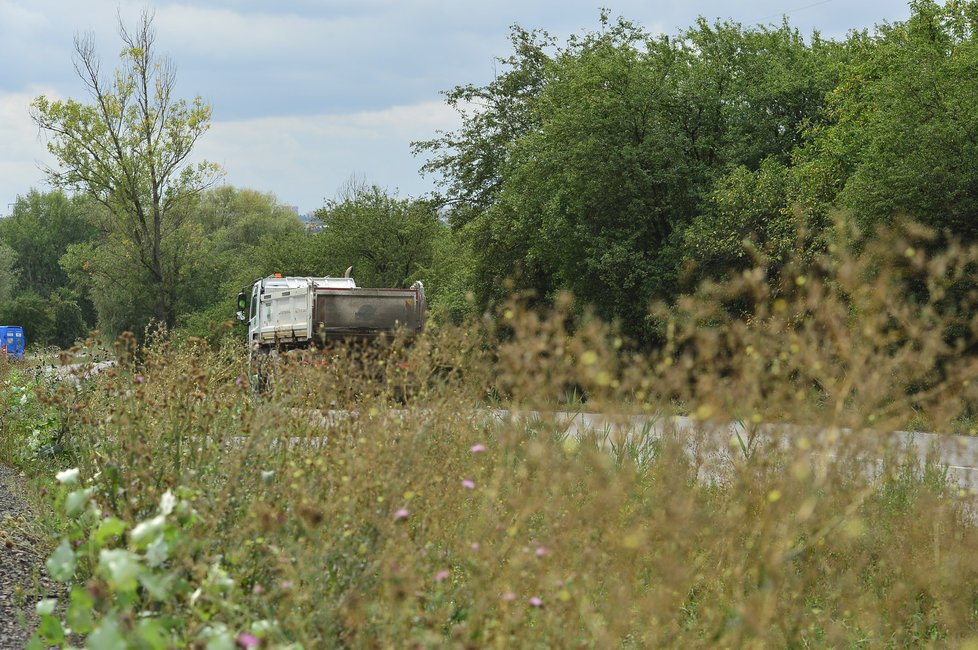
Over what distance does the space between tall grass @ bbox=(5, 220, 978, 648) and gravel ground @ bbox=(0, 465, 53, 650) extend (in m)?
0.56

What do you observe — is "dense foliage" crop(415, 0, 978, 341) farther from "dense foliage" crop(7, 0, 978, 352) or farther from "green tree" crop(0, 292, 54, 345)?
"green tree" crop(0, 292, 54, 345)

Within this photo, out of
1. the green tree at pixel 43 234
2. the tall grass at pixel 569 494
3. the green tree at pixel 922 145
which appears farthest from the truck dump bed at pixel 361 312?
the green tree at pixel 43 234

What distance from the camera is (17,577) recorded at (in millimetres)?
A: 5988

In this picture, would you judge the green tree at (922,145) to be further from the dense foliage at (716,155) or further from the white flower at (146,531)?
the white flower at (146,531)

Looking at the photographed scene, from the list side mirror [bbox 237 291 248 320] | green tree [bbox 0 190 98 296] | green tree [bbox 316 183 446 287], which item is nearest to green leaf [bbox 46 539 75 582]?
side mirror [bbox 237 291 248 320]

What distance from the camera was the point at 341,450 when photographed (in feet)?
17.8

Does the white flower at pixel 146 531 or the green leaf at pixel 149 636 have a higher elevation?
the white flower at pixel 146 531

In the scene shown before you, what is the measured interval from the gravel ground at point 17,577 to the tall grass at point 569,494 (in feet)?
1.83

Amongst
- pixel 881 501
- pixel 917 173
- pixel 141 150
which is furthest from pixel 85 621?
pixel 141 150

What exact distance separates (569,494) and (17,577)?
3.09 meters

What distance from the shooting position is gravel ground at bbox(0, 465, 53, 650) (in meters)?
5.04

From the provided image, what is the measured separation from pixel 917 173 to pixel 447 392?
19112 mm

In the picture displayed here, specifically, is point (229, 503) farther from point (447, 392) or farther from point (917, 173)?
point (917, 173)

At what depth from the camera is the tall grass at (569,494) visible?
3725mm
